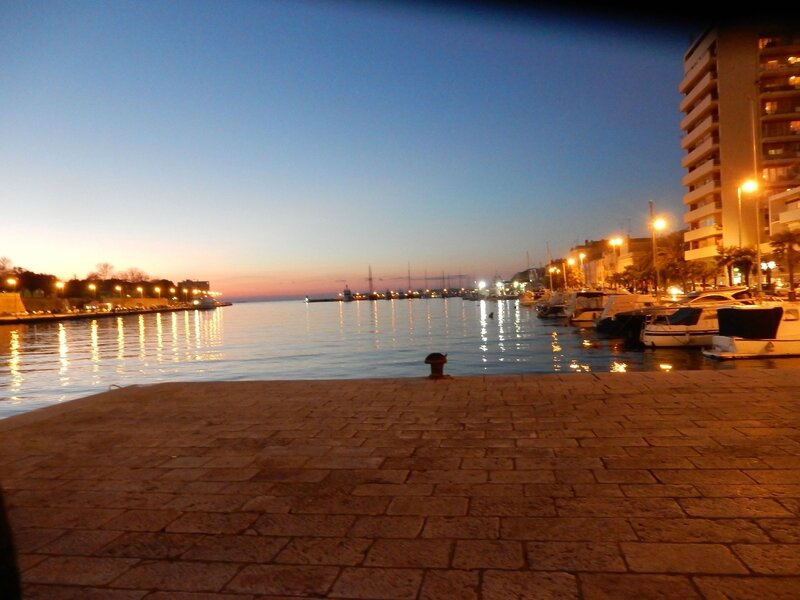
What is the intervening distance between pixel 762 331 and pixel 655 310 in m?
10.6

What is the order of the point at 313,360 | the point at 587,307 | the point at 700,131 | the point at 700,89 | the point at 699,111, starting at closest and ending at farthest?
the point at 313,360 < the point at 587,307 < the point at 700,89 < the point at 699,111 < the point at 700,131

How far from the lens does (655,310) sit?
33.2 m

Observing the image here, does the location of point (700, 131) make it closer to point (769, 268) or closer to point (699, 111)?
point (699, 111)

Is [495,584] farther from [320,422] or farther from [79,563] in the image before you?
Result: [320,422]

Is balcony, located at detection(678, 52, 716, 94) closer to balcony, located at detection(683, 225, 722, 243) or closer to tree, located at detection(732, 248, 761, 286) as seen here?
balcony, located at detection(683, 225, 722, 243)

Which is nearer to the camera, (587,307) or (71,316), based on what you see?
(587,307)

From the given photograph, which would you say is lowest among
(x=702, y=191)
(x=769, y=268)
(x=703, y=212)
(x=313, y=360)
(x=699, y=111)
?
(x=313, y=360)

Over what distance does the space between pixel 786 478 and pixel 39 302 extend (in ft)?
469

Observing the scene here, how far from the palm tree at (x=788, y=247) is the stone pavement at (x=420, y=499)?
32.2m

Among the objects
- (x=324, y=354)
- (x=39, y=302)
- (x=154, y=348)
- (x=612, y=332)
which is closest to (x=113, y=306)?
(x=39, y=302)

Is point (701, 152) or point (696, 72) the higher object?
point (696, 72)

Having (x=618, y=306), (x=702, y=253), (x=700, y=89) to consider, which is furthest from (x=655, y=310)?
(x=700, y=89)

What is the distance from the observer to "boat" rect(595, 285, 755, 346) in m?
31.6

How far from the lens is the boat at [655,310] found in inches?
1246
